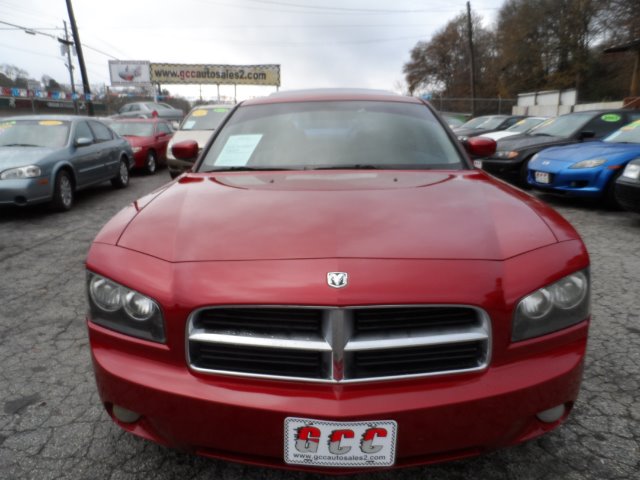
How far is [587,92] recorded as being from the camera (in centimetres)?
3350

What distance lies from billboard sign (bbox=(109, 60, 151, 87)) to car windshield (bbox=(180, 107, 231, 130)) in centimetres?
3264

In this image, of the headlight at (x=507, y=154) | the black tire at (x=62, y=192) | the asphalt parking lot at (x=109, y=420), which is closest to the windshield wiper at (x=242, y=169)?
the asphalt parking lot at (x=109, y=420)

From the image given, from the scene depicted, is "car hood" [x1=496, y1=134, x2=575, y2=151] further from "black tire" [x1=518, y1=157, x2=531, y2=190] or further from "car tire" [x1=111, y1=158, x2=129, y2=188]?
"car tire" [x1=111, y1=158, x2=129, y2=188]

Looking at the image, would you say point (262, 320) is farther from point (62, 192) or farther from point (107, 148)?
point (107, 148)

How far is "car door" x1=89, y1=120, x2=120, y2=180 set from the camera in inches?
326

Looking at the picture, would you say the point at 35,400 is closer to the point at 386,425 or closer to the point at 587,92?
the point at 386,425

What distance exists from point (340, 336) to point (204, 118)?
33.4 ft

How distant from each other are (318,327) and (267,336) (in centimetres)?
16

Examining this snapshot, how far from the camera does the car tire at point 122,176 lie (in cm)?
902

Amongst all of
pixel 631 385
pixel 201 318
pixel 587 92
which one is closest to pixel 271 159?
pixel 201 318

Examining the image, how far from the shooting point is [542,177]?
22.8 ft

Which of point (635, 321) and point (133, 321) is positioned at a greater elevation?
point (133, 321)

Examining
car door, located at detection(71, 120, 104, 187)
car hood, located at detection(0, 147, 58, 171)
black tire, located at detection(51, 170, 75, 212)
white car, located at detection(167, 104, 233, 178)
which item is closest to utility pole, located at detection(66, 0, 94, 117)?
white car, located at detection(167, 104, 233, 178)

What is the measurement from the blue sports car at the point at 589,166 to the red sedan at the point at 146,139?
8.15 metres
